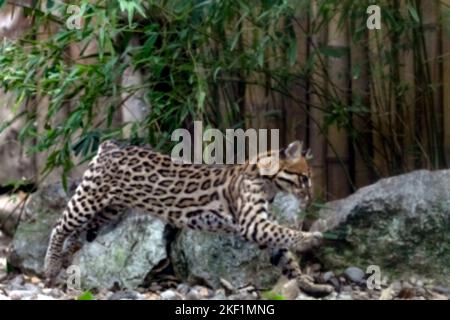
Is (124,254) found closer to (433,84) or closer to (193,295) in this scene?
(193,295)

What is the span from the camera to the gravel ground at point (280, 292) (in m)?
4.33

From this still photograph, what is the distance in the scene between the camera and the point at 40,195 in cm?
505

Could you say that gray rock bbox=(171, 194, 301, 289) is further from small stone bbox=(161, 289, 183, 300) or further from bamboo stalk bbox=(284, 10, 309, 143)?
bamboo stalk bbox=(284, 10, 309, 143)

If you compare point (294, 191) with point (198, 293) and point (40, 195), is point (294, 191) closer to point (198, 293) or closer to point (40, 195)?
point (198, 293)

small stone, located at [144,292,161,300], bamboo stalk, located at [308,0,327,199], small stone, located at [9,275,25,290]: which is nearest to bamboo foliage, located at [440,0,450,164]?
bamboo stalk, located at [308,0,327,199]

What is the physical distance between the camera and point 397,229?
4488 millimetres

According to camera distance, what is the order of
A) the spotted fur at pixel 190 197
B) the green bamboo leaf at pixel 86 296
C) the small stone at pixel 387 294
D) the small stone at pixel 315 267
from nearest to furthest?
the green bamboo leaf at pixel 86 296
the small stone at pixel 387 294
the spotted fur at pixel 190 197
the small stone at pixel 315 267

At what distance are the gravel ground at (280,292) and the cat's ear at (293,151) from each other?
0.46 meters

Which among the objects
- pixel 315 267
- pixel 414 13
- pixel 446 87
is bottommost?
pixel 315 267

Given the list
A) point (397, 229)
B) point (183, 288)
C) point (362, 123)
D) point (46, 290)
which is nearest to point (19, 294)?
point (46, 290)

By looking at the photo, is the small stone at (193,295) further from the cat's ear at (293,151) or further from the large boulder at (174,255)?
the cat's ear at (293,151)

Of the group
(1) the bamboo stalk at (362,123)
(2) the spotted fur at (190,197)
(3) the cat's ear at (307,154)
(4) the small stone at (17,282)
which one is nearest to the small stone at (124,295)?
(2) the spotted fur at (190,197)

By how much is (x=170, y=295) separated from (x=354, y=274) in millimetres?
754

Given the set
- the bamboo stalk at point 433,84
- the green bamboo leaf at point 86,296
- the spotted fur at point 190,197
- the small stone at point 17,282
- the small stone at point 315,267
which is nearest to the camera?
the green bamboo leaf at point 86,296
